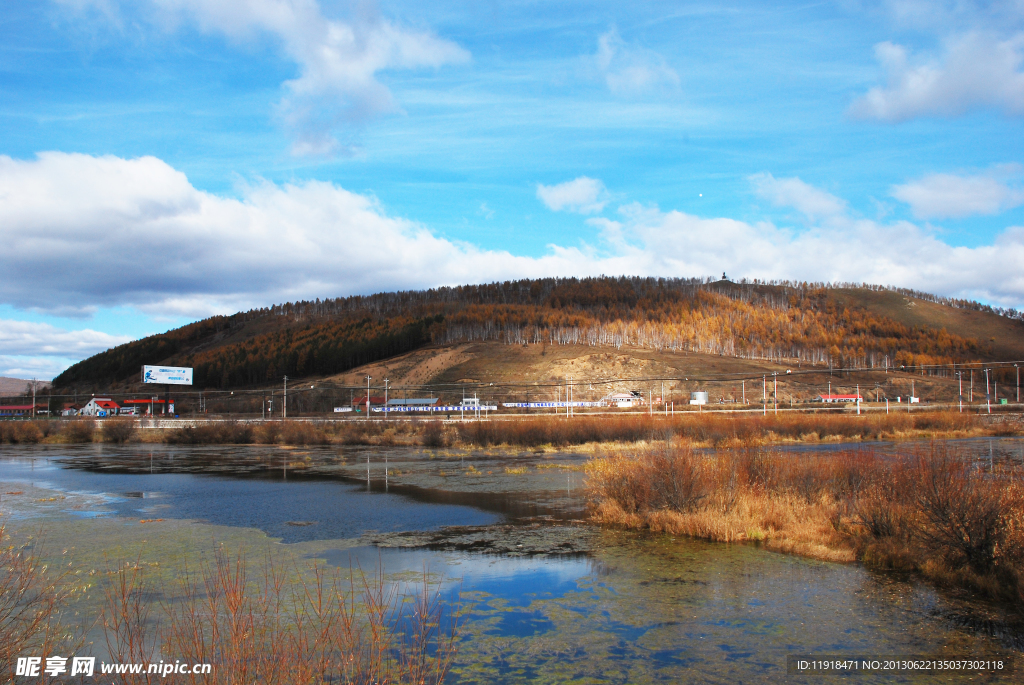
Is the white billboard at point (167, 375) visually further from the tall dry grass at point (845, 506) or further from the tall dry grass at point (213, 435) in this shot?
the tall dry grass at point (845, 506)

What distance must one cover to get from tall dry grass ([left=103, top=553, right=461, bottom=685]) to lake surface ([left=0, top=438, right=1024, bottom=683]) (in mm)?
606

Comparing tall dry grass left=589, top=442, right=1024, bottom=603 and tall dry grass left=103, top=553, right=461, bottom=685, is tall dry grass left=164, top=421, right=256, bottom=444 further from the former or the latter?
tall dry grass left=103, top=553, right=461, bottom=685

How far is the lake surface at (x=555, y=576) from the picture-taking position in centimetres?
802

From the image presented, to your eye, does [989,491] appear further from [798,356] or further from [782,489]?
[798,356]

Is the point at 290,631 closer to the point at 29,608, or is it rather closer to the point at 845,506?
the point at 29,608

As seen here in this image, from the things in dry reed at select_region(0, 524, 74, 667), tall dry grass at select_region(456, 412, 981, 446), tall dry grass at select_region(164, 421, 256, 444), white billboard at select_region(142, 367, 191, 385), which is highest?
white billboard at select_region(142, 367, 191, 385)

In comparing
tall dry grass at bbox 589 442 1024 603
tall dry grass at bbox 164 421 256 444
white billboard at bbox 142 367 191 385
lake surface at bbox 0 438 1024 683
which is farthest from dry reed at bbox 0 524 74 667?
white billboard at bbox 142 367 191 385

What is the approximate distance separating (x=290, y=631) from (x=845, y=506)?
500 inches

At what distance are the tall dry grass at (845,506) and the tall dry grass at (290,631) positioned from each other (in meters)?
7.76

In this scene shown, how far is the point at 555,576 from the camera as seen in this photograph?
1158cm

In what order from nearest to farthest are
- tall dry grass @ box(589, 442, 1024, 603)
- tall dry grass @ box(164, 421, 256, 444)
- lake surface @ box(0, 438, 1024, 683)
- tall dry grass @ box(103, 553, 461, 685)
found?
tall dry grass @ box(103, 553, 461, 685)
lake surface @ box(0, 438, 1024, 683)
tall dry grass @ box(589, 442, 1024, 603)
tall dry grass @ box(164, 421, 256, 444)

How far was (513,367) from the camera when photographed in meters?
135

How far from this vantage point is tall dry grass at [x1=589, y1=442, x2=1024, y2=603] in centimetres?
1073

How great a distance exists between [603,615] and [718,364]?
13663 cm
